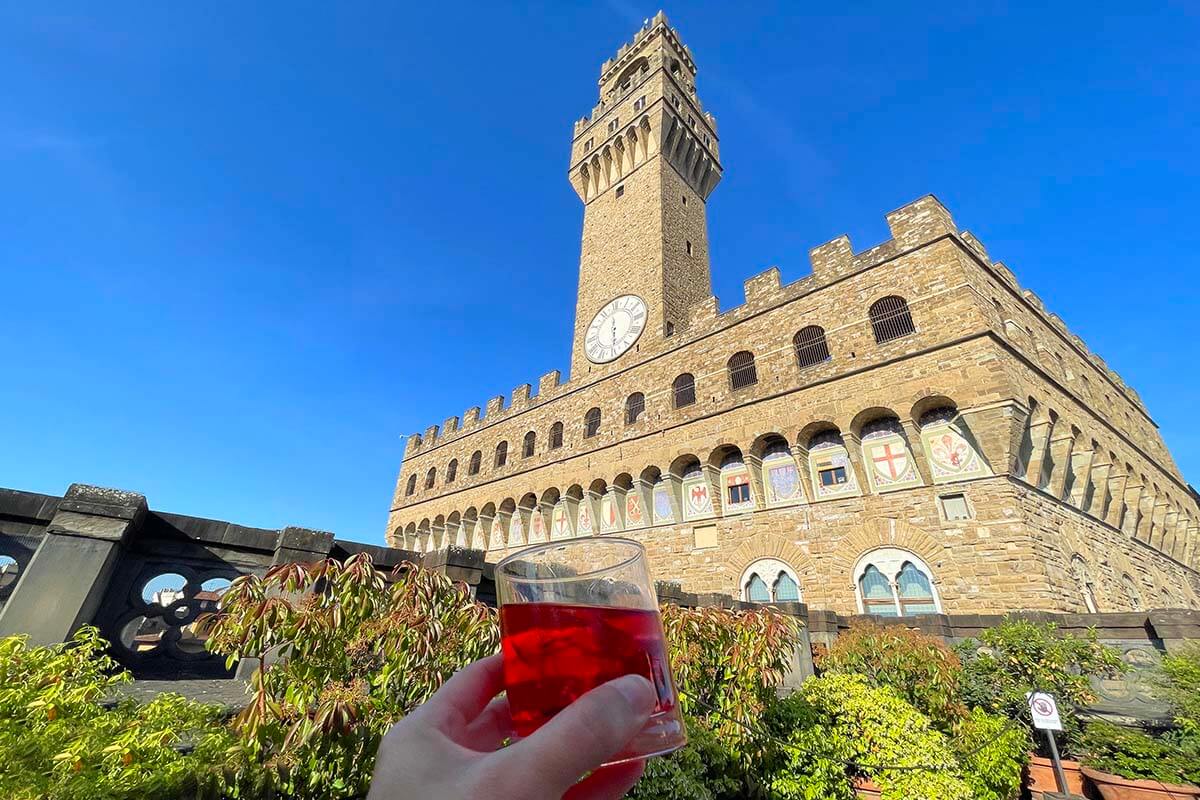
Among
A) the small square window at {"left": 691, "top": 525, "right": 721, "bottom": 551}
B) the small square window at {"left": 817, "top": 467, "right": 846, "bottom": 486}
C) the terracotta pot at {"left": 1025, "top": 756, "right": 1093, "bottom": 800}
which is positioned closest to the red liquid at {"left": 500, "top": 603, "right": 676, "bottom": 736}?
the terracotta pot at {"left": 1025, "top": 756, "right": 1093, "bottom": 800}

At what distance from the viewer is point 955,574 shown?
9414 millimetres

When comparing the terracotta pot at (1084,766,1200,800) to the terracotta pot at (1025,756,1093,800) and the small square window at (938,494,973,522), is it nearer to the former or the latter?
the terracotta pot at (1025,756,1093,800)

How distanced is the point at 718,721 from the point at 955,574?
805 centimetres

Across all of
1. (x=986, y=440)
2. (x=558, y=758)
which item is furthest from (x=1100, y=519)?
(x=558, y=758)

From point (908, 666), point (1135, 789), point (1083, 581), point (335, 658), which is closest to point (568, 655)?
point (335, 658)

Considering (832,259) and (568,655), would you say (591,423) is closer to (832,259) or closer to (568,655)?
(832,259)

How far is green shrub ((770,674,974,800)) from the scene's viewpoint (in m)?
3.64

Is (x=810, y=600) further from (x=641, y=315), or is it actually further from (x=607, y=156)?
(x=607, y=156)

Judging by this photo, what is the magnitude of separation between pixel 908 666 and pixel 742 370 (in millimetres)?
8969

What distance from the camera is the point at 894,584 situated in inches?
396

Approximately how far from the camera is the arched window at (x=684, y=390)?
14.9 m

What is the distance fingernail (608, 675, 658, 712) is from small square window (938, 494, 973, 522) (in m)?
11.4

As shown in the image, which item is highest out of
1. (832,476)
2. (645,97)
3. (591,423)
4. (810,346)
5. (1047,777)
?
(645,97)

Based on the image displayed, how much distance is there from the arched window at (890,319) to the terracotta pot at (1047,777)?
8405mm
